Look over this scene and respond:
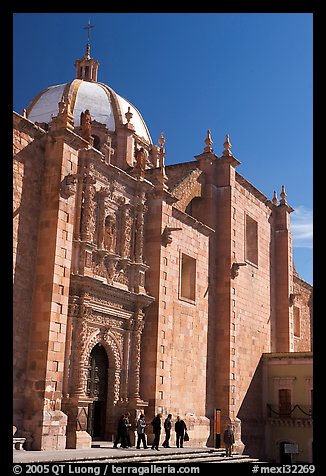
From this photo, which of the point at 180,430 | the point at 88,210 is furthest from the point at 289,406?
the point at 88,210

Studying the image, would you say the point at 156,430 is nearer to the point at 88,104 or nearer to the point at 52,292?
the point at 52,292

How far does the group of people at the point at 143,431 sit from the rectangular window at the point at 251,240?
1022 centimetres

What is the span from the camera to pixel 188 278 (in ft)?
75.4

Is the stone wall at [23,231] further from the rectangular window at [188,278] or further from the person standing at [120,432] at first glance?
the rectangular window at [188,278]

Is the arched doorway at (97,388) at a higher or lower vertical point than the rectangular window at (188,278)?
lower

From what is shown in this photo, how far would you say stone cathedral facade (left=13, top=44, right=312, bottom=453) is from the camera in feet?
49.6

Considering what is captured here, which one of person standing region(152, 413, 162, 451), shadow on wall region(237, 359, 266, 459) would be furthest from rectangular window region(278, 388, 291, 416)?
person standing region(152, 413, 162, 451)

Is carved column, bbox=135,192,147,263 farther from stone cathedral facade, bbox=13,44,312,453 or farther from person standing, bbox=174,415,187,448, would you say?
person standing, bbox=174,415,187,448

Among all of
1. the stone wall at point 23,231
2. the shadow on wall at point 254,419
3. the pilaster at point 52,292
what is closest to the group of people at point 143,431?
the pilaster at point 52,292

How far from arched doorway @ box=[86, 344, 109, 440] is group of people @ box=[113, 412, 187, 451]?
66 cm

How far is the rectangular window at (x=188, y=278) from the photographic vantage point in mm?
22750

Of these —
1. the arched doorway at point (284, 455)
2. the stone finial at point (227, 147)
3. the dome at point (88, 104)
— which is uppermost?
the dome at point (88, 104)
